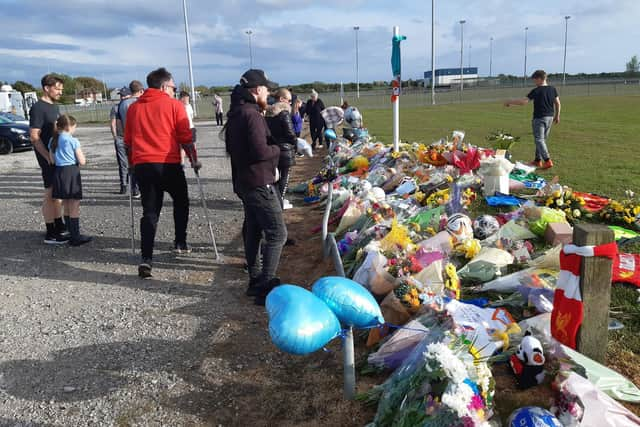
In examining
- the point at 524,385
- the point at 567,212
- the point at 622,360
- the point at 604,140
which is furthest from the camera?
the point at 604,140

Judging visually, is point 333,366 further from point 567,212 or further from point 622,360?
point 567,212

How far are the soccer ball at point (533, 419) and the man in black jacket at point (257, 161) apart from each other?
2.39m

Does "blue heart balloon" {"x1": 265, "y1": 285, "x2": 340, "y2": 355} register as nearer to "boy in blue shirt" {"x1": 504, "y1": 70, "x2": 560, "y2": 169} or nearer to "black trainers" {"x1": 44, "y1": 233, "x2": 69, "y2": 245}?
"black trainers" {"x1": 44, "y1": 233, "x2": 69, "y2": 245}

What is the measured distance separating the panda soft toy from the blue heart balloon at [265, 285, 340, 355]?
1095 mm

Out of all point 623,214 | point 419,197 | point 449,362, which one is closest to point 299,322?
point 449,362

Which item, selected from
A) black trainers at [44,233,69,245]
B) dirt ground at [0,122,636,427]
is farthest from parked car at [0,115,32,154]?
black trainers at [44,233,69,245]

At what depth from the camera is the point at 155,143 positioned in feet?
15.5

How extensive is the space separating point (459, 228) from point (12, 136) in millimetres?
17782

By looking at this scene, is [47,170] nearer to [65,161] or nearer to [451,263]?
[65,161]

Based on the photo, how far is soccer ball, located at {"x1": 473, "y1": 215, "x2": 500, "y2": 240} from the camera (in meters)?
5.05

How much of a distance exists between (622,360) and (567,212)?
9.60 feet

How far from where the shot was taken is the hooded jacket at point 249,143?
155 inches

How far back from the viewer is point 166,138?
15.6 feet

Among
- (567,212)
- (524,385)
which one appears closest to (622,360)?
(524,385)
